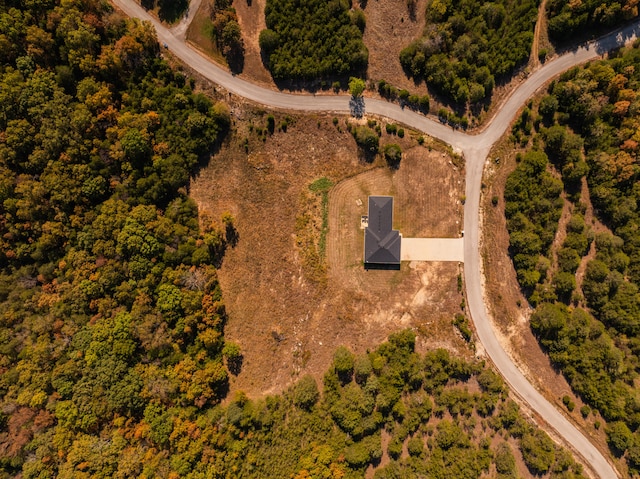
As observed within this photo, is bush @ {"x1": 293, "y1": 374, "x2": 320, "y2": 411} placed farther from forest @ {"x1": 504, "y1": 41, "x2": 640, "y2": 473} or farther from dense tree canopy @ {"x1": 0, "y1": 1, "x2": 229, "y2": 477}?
forest @ {"x1": 504, "y1": 41, "x2": 640, "y2": 473}

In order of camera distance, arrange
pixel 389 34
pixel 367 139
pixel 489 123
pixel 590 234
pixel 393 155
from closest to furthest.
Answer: pixel 590 234 → pixel 367 139 → pixel 393 155 → pixel 389 34 → pixel 489 123

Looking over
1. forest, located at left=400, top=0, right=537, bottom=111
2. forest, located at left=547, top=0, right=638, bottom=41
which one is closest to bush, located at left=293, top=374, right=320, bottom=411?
forest, located at left=400, top=0, right=537, bottom=111

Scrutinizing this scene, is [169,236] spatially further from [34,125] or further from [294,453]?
[294,453]

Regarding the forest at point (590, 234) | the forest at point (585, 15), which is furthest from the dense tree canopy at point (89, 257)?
the forest at point (585, 15)

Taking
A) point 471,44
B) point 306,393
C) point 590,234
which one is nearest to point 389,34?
point 471,44

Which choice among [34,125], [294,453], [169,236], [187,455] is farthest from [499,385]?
[34,125]

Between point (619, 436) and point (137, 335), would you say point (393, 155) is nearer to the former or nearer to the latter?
point (137, 335)

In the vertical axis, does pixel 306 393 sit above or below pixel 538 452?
above
